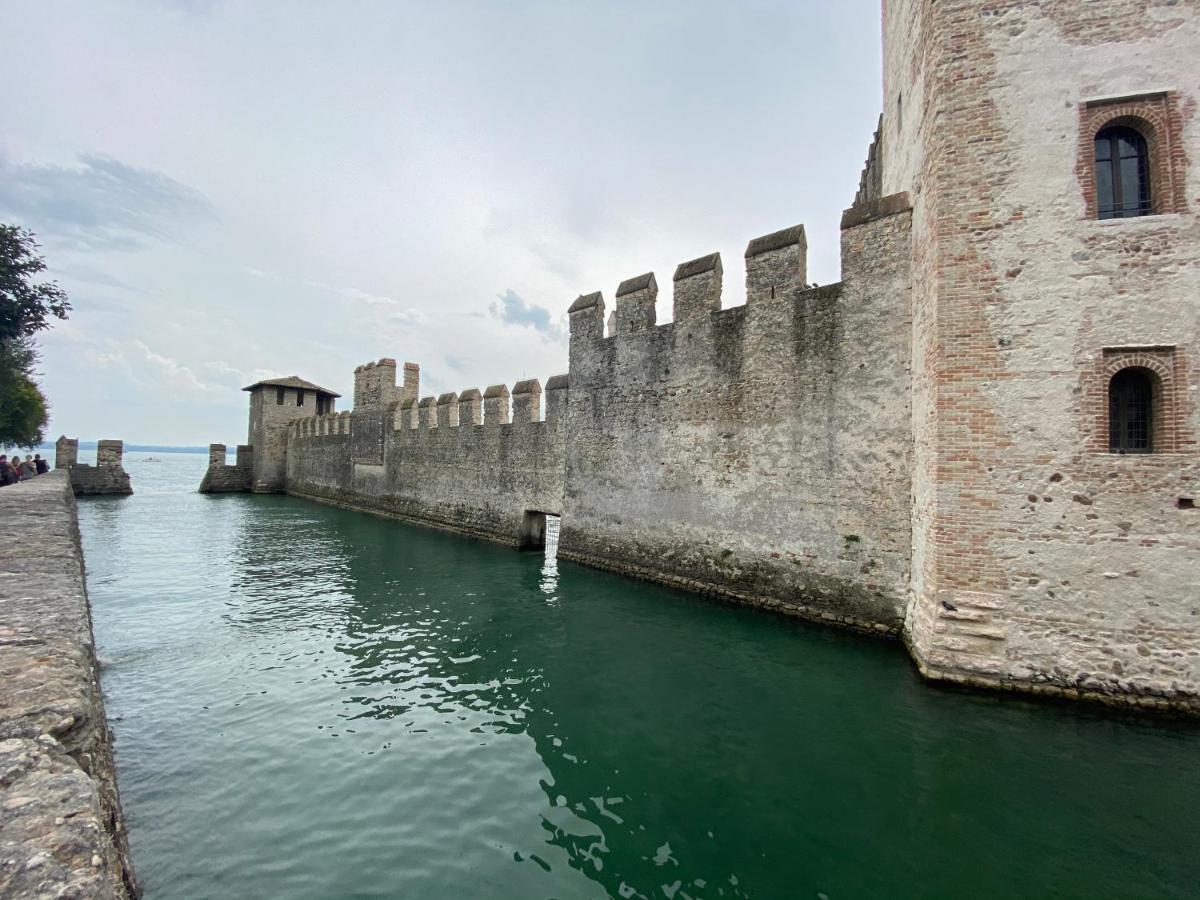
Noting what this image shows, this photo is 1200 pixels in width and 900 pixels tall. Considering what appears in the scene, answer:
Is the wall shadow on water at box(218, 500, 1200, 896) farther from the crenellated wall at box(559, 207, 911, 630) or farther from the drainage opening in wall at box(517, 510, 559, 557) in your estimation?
the drainage opening in wall at box(517, 510, 559, 557)

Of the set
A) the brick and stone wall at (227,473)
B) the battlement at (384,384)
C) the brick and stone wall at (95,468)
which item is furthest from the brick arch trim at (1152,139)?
the brick and stone wall at (95,468)

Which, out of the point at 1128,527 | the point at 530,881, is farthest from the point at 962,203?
the point at 530,881

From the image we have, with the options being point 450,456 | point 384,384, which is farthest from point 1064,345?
point 384,384

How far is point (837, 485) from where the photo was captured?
920 cm

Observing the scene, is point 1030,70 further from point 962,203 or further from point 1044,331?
point 1044,331

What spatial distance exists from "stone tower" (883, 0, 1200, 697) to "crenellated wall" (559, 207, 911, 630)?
159 cm

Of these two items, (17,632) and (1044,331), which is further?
(1044,331)

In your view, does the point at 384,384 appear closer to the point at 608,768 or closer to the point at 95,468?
the point at 95,468

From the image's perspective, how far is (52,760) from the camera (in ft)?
7.97

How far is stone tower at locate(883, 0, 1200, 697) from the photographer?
19.7 ft

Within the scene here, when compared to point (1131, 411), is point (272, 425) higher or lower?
higher

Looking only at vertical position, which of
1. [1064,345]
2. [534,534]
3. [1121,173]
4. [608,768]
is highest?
[1121,173]

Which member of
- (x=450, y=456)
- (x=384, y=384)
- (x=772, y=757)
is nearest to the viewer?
(x=772, y=757)

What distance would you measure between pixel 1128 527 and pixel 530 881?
6.84 metres
